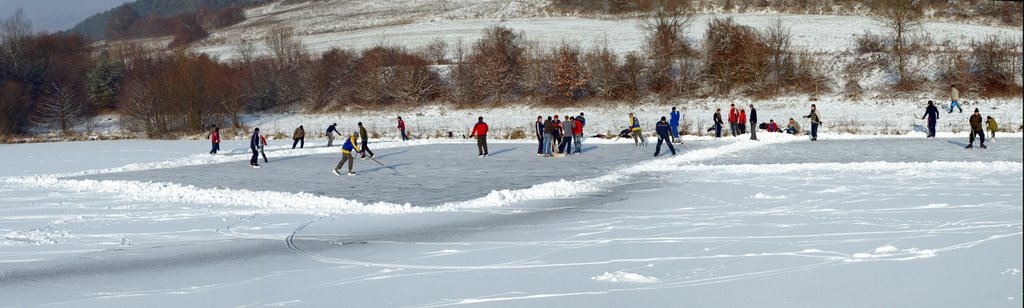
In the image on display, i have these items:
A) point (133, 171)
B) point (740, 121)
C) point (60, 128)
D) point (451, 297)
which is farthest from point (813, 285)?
point (60, 128)

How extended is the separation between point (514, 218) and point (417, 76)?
140ft

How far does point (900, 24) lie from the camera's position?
2061 inches

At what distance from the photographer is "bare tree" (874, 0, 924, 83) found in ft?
166

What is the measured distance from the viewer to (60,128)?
58.4 m

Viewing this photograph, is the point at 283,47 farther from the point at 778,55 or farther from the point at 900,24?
the point at 900,24

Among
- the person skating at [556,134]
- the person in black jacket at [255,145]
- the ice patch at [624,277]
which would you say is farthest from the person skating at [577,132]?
the ice patch at [624,277]

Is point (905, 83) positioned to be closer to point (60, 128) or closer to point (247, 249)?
point (247, 249)

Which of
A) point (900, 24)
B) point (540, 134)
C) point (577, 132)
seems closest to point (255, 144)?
point (540, 134)

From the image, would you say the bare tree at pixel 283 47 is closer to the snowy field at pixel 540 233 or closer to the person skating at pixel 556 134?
the person skating at pixel 556 134

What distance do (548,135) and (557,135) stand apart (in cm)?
151

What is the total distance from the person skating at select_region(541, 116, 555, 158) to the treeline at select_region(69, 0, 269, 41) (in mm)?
71422

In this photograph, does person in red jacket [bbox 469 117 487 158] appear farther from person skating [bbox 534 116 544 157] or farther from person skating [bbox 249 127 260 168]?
person skating [bbox 249 127 260 168]

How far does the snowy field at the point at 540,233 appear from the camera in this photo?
29.6 ft

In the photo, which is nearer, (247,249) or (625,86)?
(247,249)
